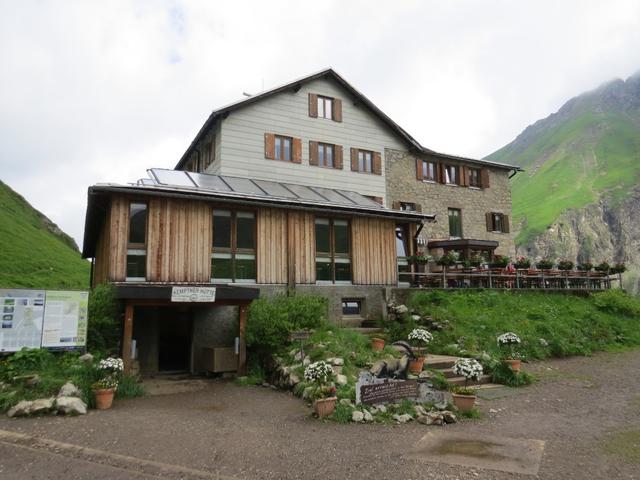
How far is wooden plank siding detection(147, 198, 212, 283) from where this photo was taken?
1438cm

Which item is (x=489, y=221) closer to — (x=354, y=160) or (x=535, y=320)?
(x=354, y=160)

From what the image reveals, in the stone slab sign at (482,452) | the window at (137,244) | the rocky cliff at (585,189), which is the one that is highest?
the rocky cliff at (585,189)

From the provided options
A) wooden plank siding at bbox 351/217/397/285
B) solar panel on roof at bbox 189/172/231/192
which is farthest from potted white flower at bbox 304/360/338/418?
solar panel on roof at bbox 189/172/231/192

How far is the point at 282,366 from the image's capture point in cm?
1241

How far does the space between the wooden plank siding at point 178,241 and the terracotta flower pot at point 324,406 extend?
706 centimetres

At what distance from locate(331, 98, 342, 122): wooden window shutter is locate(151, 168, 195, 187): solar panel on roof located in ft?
30.6

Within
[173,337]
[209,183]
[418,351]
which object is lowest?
[418,351]

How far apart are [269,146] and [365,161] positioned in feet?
17.8

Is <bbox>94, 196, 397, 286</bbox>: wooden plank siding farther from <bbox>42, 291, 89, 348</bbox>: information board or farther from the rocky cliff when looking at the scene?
the rocky cliff

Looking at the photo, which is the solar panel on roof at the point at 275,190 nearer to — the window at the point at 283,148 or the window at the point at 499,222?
the window at the point at 283,148

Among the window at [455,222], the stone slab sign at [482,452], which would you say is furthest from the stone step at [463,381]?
the window at [455,222]

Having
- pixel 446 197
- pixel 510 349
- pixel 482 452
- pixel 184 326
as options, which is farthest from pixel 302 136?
pixel 482 452

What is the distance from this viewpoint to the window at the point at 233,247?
15.4 m

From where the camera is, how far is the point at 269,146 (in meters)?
22.3
